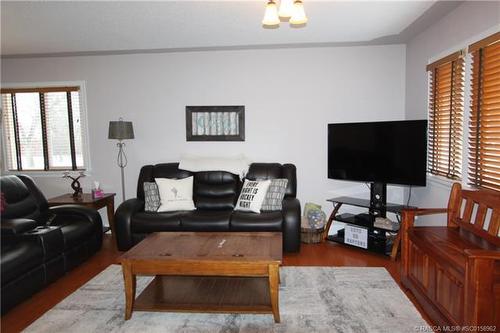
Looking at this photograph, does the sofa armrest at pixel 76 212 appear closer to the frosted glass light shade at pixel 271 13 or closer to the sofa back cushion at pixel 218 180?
the sofa back cushion at pixel 218 180

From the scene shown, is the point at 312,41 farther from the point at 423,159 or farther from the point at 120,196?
the point at 120,196

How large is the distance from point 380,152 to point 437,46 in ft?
3.98

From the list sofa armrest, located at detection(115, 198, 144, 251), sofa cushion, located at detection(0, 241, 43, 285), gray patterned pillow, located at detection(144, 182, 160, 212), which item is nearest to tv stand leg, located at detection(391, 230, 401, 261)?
gray patterned pillow, located at detection(144, 182, 160, 212)

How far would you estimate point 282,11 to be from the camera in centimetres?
234

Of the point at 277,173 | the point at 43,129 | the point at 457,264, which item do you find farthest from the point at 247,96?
the point at 457,264

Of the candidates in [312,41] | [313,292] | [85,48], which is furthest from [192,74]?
[313,292]

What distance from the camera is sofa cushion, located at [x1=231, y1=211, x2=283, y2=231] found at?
3.57 metres

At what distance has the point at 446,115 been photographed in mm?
3352

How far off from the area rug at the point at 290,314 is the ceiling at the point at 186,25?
7.99 feet

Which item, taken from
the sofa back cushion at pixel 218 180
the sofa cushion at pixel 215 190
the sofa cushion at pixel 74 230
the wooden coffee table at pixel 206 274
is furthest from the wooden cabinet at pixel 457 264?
the sofa cushion at pixel 74 230

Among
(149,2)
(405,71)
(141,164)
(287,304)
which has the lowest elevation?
(287,304)

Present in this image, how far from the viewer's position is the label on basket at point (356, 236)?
372 cm

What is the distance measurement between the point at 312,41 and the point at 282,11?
186 centimetres

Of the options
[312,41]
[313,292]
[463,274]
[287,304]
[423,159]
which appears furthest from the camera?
[312,41]
